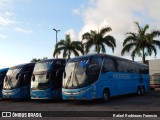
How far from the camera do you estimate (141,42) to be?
3766 centimetres

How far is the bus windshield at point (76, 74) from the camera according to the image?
17.6m

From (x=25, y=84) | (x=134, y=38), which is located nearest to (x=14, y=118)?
(x=25, y=84)

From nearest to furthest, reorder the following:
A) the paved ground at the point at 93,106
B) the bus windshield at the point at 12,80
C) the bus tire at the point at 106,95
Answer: the paved ground at the point at 93,106 → the bus tire at the point at 106,95 → the bus windshield at the point at 12,80

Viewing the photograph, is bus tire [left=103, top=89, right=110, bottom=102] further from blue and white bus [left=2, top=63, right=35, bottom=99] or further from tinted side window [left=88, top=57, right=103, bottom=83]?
blue and white bus [left=2, top=63, right=35, bottom=99]

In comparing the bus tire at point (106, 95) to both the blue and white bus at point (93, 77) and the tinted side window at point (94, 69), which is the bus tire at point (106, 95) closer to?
the blue and white bus at point (93, 77)

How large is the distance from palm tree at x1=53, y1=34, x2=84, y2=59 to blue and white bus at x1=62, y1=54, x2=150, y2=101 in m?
20.7

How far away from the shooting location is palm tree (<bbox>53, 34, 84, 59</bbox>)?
4259cm

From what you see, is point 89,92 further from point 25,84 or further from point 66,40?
point 66,40

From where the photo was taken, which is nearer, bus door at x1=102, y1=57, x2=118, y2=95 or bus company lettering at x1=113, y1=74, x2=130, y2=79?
bus door at x1=102, y1=57, x2=118, y2=95

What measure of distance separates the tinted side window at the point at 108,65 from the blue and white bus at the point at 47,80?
3.20m

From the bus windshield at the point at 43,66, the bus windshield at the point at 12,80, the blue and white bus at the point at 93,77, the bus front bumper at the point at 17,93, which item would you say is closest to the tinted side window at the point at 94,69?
the blue and white bus at the point at 93,77

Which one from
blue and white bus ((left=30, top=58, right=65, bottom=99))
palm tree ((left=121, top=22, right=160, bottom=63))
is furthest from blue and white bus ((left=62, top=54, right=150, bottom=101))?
palm tree ((left=121, top=22, right=160, bottom=63))

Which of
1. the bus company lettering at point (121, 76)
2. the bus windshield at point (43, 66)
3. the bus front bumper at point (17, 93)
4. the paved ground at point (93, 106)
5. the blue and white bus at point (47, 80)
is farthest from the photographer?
the bus front bumper at point (17, 93)

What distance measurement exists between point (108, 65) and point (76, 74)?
286 centimetres
